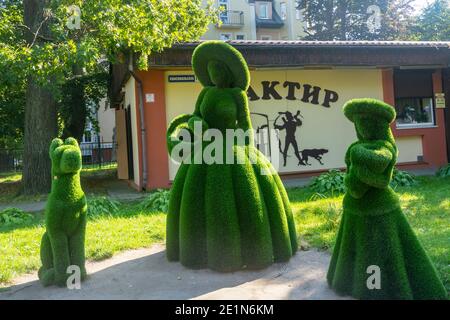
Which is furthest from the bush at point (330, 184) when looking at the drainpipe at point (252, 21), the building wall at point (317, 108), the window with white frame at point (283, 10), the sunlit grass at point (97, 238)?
the window with white frame at point (283, 10)

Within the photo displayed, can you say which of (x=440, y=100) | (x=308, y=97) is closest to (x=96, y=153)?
(x=308, y=97)

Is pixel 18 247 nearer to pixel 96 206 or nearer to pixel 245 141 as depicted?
pixel 96 206

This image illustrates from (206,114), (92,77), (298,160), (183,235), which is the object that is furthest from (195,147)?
(92,77)

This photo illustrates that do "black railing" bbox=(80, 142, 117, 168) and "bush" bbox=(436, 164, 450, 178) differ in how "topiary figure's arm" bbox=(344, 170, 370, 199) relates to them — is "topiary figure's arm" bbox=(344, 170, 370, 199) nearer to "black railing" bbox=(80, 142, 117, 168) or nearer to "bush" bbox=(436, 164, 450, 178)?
"bush" bbox=(436, 164, 450, 178)

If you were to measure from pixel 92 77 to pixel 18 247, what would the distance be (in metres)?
11.3

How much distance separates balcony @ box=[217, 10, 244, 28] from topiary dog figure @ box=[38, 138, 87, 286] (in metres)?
40.0

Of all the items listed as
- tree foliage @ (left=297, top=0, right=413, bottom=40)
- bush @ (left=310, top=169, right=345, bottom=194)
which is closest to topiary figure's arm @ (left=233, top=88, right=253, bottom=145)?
bush @ (left=310, top=169, right=345, bottom=194)

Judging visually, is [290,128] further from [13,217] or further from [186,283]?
[186,283]

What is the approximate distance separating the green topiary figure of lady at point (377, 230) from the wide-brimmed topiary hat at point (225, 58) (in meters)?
1.58

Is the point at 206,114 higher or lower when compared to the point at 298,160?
higher

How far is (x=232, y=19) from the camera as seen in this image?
141 feet

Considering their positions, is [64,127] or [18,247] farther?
[64,127]

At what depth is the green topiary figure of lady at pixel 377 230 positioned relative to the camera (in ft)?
11.9

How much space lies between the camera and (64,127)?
17141mm
